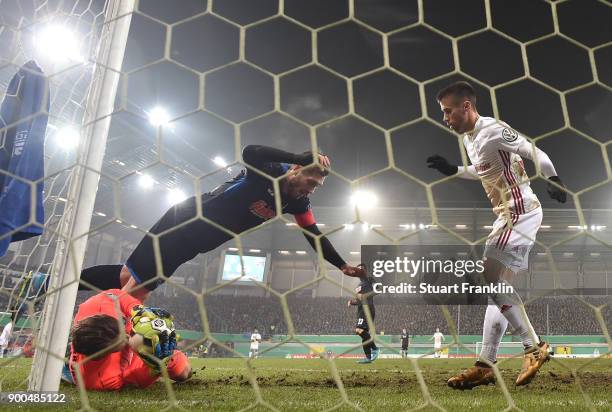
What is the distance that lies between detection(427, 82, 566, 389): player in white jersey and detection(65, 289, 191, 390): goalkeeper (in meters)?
1.33

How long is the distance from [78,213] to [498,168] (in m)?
1.84

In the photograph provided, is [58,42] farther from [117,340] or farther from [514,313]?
[514,313]

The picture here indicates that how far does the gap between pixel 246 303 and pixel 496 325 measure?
17.8m

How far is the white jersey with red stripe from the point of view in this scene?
7.00ft

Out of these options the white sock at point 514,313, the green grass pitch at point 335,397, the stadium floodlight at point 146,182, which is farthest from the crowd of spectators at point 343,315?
the white sock at point 514,313

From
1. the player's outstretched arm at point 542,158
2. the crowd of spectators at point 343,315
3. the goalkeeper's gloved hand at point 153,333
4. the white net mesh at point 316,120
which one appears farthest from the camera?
the crowd of spectators at point 343,315

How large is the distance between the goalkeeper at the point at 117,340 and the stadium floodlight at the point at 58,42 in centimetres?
116

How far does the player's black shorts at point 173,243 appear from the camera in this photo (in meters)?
2.31

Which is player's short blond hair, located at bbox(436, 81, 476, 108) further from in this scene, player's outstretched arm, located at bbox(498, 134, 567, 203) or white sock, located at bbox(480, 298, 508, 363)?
white sock, located at bbox(480, 298, 508, 363)

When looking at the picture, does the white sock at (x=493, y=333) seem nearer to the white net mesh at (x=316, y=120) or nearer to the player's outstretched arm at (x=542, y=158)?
the white net mesh at (x=316, y=120)

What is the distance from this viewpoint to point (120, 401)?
67.7 inches

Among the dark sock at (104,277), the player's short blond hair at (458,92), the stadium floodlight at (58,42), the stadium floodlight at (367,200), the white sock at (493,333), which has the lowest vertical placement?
the white sock at (493,333)

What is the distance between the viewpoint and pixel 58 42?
2.61 m

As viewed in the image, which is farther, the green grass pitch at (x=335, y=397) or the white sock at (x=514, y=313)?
the white sock at (x=514, y=313)
